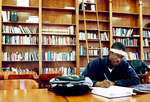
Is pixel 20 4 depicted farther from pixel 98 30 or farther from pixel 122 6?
pixel 122 6

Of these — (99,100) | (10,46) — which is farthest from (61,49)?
(99,100)

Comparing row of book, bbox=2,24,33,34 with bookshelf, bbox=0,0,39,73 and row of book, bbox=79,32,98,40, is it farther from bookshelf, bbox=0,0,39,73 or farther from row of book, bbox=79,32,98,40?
row of book, bbox=79,32,98,40

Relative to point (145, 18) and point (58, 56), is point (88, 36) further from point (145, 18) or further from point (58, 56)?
point (145, 18)

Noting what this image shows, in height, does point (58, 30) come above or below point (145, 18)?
below

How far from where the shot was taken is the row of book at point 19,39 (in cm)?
541

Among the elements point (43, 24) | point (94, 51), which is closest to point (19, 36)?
point (43, 24)

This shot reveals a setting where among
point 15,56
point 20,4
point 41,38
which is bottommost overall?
point 15,56

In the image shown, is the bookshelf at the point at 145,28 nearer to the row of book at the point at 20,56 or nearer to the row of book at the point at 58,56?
the row of book at the point at 58,56

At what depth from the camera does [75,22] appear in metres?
5.97

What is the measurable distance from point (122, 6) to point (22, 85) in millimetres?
5516

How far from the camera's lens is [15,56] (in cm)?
545

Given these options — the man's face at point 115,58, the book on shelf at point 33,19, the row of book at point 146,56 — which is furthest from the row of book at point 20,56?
the man's face at point 115,58

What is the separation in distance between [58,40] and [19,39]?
1.11 meters

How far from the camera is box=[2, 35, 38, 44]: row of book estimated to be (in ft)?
17.7
